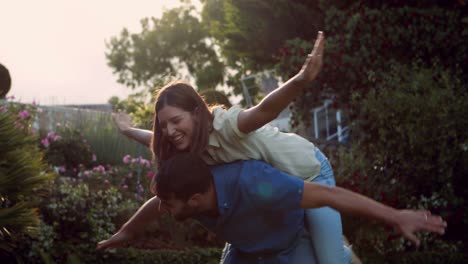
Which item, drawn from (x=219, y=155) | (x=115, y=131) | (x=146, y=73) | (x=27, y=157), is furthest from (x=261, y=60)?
(x=146, y=73)

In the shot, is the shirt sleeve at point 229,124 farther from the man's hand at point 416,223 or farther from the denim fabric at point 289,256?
the man's hand at point 416,223

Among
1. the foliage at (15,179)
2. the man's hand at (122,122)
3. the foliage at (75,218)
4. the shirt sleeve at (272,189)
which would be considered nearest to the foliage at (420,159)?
the foliage at (75,218)

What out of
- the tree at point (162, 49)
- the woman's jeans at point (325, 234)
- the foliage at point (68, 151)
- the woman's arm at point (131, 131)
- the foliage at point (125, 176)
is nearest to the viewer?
the woman's jeans at point (325, 234)

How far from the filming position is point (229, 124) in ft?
11.3

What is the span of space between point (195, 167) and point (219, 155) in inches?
19.6

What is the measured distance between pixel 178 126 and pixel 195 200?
1.52 ft

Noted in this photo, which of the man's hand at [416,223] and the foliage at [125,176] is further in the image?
the foliage at [125,176]

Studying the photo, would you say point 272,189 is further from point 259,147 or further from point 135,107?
point 135,107

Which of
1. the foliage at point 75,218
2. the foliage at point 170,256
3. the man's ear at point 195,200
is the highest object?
the man's ear at point 195,200

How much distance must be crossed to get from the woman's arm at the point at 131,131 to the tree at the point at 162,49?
3471cm

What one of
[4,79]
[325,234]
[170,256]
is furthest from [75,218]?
[325,234]

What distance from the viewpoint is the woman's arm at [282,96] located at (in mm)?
3023

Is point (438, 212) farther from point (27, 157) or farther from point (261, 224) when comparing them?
point (261, 224)

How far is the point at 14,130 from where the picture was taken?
6.37m
